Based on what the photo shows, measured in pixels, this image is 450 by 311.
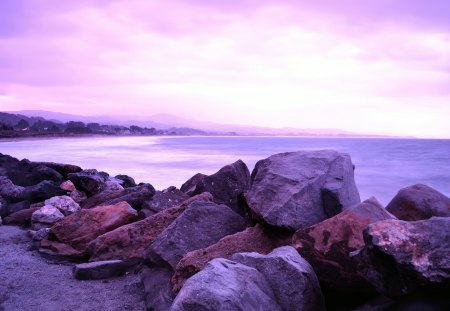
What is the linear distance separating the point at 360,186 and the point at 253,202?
40.4ft

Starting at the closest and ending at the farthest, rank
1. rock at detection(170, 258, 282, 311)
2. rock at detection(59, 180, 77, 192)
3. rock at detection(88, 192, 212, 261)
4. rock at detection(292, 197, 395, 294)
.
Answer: rock at detection(170, 258, 282, 311), rock at detection(292, 197, 395, 294), rock at detection(88, 192, 212, 261), rock at detection(59, 180, 77, 192)

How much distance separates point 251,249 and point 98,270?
1.81 m

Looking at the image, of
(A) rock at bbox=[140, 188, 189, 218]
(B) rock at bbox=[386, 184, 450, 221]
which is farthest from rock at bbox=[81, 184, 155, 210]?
(B) rock at bbox=[386, 184, 450, 221]

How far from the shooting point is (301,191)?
4.46m

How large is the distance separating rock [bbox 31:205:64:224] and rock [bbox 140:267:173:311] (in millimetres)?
2819

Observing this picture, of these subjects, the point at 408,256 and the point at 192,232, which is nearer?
the point at 408,256

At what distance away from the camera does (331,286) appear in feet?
12.4

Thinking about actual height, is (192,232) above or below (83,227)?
above

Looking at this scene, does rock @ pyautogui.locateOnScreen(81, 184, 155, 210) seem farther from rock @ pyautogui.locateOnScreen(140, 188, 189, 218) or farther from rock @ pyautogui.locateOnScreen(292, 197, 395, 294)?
rock @ pyautogui.locateOnScreen(292, 197, 395, 294)

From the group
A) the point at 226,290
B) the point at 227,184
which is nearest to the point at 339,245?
the point at 226,290

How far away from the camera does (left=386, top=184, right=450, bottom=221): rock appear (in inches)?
206

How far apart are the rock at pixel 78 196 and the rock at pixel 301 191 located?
5091mm

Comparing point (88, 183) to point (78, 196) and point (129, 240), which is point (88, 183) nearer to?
point (78, 196)

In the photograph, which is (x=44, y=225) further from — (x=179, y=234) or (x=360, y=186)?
(x=360, y=186)
